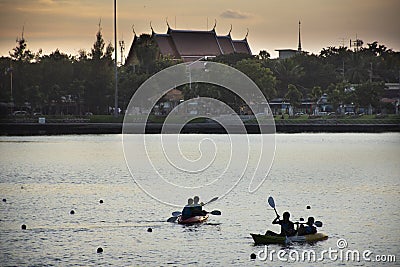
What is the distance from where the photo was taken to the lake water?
103 ft

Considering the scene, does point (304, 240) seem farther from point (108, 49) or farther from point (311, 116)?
point (108, 49)

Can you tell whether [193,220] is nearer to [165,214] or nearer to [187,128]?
[165,214]

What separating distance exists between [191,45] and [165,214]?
11939 cm

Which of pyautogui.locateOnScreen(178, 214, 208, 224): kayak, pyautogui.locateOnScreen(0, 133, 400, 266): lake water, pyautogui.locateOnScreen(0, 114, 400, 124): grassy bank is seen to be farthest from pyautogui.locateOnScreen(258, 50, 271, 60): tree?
pyautogui.locateOnScreen(178, 214, 208, 224): kayak

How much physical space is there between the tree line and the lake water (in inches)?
1741

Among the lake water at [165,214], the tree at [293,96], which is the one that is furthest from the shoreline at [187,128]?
the lake water at [165,214]

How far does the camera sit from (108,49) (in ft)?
433

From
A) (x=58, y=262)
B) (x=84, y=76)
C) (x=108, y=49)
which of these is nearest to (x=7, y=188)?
(x=58, y=262)

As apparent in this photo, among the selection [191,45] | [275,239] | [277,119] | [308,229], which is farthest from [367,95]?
[275,239]

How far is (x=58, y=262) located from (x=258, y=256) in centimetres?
691

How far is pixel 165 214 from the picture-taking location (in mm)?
39938

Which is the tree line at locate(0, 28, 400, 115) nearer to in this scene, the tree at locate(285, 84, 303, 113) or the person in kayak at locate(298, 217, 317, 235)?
the tree at locate(285, 84, 303, 113)

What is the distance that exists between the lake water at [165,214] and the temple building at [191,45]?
8331 cm

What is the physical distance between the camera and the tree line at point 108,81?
116062 mm
